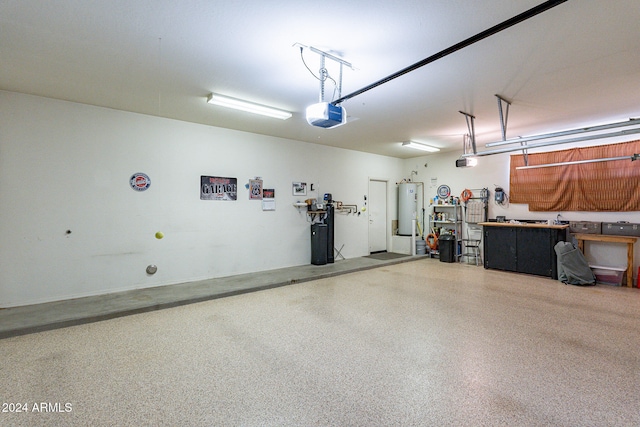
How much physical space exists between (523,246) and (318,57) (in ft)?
19.2

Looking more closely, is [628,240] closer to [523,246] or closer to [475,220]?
[523,246]

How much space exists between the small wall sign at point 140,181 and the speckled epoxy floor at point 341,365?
2102mm

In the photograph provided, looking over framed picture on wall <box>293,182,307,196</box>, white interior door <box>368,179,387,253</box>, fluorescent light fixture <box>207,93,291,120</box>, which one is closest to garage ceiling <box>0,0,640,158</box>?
fluorescent light fixture <box>207,93,291,120</box>

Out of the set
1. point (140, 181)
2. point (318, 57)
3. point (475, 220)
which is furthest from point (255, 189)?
point (475, 220)

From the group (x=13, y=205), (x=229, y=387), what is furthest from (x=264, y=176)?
(x=229, y=387)

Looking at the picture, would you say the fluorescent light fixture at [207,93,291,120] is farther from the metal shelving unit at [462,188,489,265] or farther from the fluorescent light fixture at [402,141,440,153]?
the metal shelving unit at [462,188,489,265]

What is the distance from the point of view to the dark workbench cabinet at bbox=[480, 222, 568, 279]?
19.2ft

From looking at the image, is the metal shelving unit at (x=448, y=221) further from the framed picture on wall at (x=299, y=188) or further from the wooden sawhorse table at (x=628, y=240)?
the framed picture on wall at (x=299, y=188)

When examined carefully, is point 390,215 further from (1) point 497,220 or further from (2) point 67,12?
(2) point 67,12

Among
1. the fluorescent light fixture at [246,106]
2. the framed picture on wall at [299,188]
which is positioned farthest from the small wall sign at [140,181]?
the framed picture on wall at [299,188]

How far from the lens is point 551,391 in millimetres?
2291

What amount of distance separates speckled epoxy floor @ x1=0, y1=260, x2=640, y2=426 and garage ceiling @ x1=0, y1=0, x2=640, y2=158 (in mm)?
2977

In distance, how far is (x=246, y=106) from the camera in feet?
14.3

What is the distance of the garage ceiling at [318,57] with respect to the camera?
7.66 feet
